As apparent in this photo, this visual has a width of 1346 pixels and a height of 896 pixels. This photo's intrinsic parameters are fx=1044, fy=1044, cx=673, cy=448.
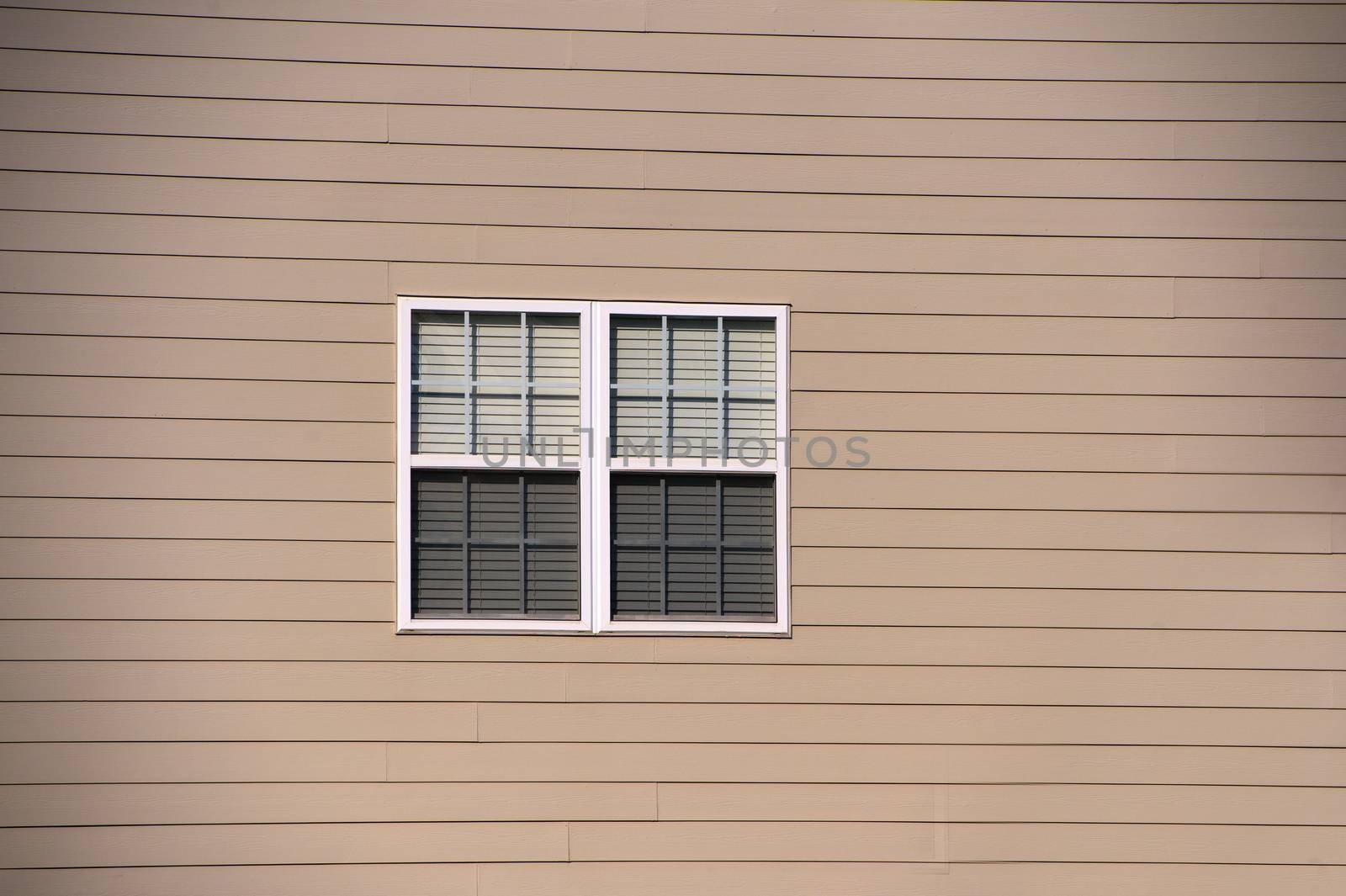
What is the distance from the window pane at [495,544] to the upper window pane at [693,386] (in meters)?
0.34

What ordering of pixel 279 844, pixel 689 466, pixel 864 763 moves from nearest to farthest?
pixel 279 844
pixel 864 763
pixel 689 466

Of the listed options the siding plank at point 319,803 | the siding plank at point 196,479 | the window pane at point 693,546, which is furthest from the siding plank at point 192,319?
the siding plank at point 319,803

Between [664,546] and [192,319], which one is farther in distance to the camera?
[664,546]

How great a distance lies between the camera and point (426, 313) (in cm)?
377

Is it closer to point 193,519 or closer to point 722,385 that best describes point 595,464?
point 722,385

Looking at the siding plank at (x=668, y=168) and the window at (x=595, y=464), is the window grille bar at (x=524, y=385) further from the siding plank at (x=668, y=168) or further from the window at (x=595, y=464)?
the siding plank at (x=668, y=168)

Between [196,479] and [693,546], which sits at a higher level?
[196,479]

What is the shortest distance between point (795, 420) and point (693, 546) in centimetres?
59

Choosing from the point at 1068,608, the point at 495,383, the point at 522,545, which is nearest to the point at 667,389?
the point at 495,383

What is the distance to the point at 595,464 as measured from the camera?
12.4ft

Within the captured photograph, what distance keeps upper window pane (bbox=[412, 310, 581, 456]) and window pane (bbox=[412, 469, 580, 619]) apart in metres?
0.12

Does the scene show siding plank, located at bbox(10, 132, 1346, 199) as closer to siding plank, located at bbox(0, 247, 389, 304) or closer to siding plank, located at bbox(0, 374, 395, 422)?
siding plank, located at bbox(0, 247, 389, 304)

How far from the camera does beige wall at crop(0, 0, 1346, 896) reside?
3.63m

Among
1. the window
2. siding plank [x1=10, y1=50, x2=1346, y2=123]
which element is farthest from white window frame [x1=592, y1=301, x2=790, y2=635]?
siding plank [x1=10, y1=50, x2=1346, y2=123]
